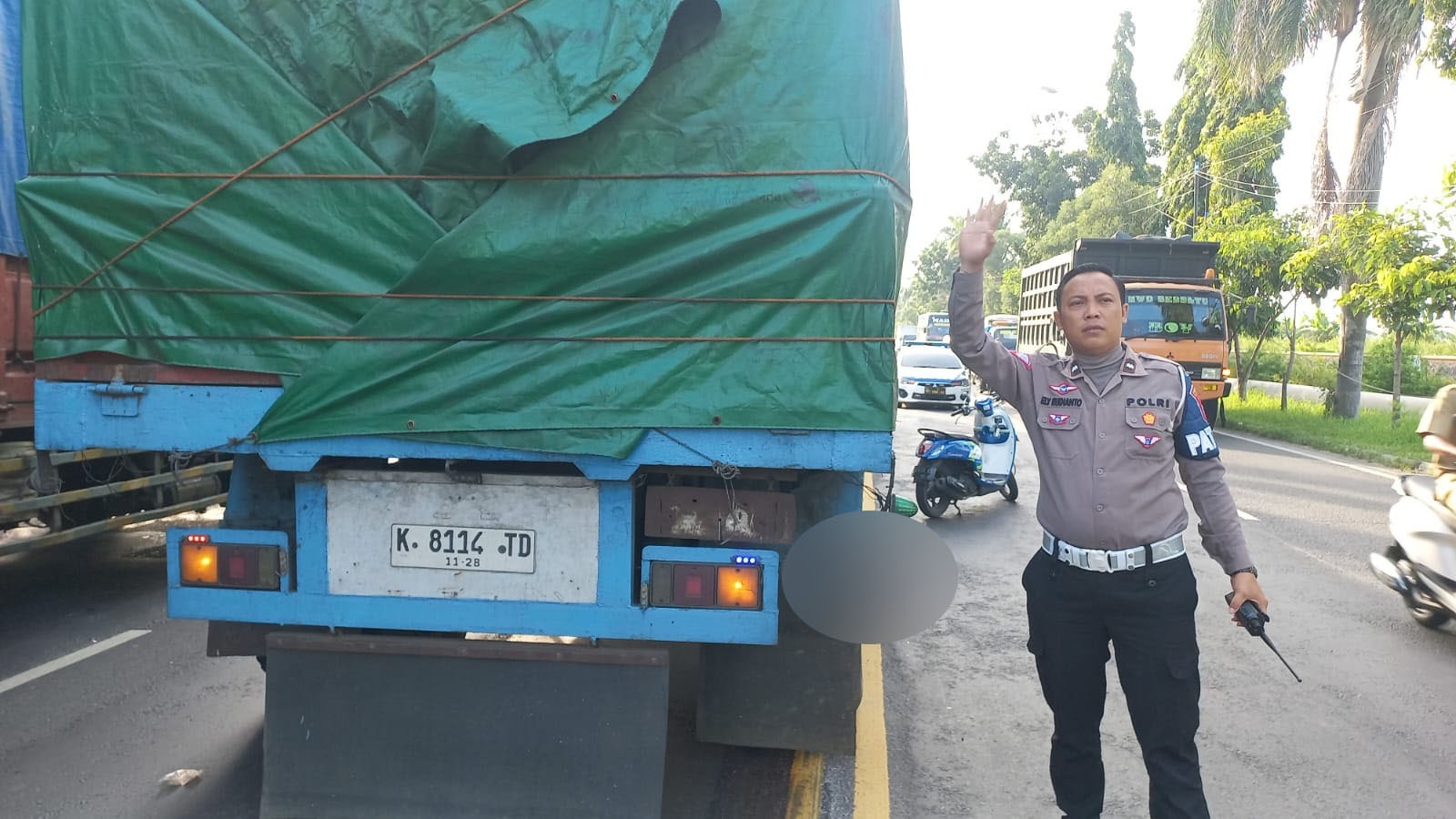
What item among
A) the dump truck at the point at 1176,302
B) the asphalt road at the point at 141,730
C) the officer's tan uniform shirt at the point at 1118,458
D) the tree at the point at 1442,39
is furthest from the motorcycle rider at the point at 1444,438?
the tree at the point at 1442,39

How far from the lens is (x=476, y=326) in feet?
10.3

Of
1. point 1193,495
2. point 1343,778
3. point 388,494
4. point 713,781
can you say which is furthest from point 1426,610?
point 388,494

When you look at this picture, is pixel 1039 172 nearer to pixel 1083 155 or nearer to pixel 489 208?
pixel 1083 155

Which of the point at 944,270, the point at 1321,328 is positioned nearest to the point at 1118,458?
the point at 1321,328

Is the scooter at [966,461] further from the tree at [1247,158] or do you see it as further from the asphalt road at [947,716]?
the tree at [1247,158]

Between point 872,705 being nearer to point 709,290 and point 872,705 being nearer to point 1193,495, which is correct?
point 1193,495

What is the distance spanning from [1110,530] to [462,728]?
2.05 metres

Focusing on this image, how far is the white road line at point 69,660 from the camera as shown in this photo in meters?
5.05

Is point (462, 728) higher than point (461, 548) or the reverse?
the reverse

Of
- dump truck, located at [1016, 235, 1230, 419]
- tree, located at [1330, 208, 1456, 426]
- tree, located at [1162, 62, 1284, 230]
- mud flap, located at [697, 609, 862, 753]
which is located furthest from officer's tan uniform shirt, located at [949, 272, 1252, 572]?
tree, located at [1162, 62, 1284, 230]

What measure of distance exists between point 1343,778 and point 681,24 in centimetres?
387

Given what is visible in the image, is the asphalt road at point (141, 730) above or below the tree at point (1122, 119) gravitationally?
below

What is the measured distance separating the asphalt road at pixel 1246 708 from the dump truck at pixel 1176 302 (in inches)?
418

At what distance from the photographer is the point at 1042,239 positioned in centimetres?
4575
